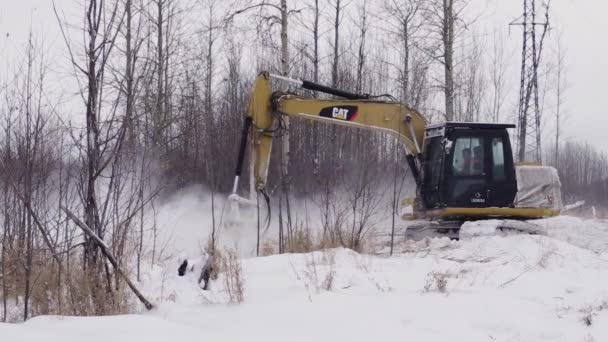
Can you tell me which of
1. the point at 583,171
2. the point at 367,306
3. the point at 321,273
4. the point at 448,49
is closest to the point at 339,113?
the point at 321,273

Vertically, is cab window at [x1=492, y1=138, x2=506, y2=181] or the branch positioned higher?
cab window at [x1=492, y1=138, x2=506, y2=181]

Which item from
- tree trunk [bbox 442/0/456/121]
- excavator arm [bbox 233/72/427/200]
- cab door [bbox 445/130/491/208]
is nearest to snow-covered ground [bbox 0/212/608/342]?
excavator arm [bbox 233/72/427/200]

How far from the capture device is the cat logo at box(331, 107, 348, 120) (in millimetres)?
11500

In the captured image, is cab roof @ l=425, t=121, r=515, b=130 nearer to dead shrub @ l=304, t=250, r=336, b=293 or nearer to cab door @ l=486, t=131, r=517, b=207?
cab door @ l=486, t=131, r=517, b=207

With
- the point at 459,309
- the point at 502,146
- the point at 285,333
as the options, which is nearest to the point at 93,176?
the point at 285,333

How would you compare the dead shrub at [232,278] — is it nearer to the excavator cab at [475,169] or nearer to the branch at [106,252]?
the branch at [106,252]

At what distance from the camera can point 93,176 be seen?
5.25 meters

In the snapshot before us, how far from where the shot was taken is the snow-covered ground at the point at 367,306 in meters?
4.61

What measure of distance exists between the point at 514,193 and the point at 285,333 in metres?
8.26

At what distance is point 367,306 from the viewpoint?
5.41 meters

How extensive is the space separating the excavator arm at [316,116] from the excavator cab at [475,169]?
570mm

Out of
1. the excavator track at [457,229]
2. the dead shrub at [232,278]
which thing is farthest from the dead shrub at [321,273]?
the excavator track at [457,229]

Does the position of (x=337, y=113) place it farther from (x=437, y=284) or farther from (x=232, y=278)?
(x=232, y=278)

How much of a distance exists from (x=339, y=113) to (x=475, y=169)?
108 inches
